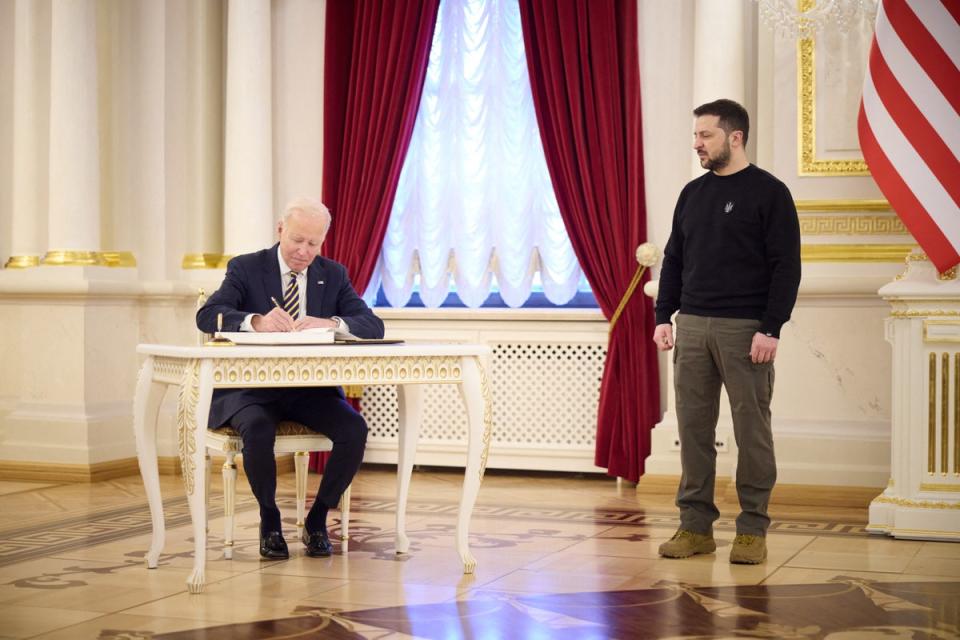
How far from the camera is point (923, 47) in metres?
4.63

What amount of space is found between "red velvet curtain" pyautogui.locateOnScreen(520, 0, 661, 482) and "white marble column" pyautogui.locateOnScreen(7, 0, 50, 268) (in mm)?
2692

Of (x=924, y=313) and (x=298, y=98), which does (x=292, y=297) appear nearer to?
(x=924, y=313)

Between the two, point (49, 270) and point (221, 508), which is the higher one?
point (49, 270)

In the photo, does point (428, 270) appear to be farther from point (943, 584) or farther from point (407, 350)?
point (943, 584)

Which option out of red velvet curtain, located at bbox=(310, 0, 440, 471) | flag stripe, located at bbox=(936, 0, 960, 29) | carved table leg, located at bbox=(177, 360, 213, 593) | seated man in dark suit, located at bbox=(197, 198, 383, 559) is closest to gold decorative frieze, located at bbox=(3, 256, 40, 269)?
red velvet curtain, located at bbox=(310, 0, 440, 471)

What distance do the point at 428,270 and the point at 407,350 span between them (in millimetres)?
2939

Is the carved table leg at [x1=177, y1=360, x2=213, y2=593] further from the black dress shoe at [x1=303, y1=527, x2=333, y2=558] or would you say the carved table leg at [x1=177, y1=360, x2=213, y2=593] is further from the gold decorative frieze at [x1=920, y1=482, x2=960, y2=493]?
the gold decorative frieze at [x1=920, y1=482, x2=960, y2=493]

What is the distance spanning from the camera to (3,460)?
6.29 meters

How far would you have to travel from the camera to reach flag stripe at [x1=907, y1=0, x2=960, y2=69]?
15.0 ft

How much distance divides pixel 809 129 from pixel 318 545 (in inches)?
116

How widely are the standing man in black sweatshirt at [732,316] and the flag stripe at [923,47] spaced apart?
45.3 inches

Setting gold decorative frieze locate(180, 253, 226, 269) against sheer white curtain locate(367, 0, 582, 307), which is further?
gold decorative frieze locate(180, 253, 226, 269)

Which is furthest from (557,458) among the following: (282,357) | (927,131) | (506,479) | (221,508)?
(282,357)

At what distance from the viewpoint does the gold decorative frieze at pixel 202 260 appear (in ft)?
21.7
